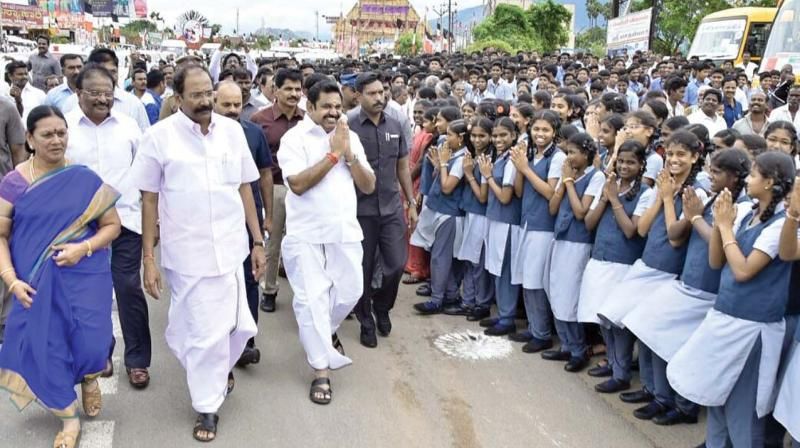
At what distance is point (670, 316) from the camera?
12.8ft

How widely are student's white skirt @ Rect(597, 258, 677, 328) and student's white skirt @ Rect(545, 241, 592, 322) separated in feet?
1.39

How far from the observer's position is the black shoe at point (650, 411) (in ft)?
13.4

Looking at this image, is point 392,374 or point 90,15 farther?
point 90,15

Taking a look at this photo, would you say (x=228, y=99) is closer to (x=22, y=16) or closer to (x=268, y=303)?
(x=268, y=303)

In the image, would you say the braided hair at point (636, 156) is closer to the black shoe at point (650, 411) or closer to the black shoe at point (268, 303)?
the black shoe at point (650, 411)

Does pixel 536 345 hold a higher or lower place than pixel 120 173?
lower

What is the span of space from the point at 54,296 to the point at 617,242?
9.91 feet

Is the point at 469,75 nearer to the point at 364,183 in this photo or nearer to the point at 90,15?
the point at 364,183

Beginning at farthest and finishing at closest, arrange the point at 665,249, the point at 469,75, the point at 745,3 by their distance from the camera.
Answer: the point at 745,3 < the point at 469,75 < the point at 665,249

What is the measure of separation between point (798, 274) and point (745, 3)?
36.1 meters

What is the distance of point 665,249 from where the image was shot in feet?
13.2

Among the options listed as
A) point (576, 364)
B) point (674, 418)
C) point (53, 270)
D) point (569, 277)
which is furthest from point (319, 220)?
point (674, 418)

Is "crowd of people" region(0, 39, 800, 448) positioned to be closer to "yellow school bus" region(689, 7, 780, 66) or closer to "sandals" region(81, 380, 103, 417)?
"sandals" region(81, 380, 103, 417)

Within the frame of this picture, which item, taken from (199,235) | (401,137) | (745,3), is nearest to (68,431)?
(199,235)
